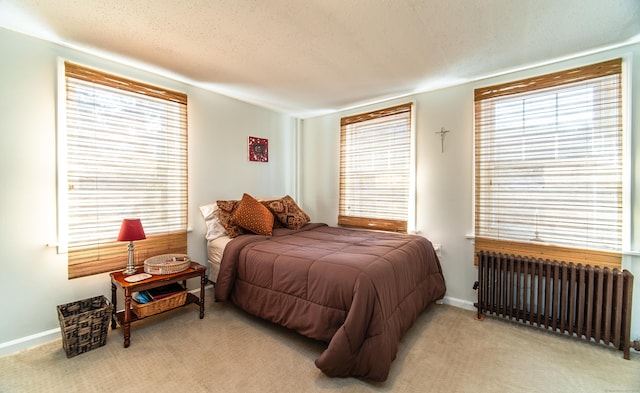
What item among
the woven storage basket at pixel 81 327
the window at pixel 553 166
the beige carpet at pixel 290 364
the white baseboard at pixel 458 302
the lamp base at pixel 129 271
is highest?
the window at pixel 553 166

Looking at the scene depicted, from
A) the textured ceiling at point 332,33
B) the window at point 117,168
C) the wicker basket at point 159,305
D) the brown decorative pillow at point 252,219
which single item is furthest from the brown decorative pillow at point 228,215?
the textured ceiling at point 332,33

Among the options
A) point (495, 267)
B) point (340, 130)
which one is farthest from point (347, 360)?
point (340, 130)

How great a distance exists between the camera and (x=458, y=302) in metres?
2.84

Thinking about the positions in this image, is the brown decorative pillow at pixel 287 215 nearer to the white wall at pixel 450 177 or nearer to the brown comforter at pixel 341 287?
the brown comforter at pixel 341 287

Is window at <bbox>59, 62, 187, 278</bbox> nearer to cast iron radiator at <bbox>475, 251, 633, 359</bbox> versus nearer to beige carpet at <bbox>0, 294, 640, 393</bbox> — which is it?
beige carpet at <bbox>0, 294, 640, 393</bbox>

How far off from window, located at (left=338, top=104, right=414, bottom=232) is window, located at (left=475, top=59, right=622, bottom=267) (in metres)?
0.77

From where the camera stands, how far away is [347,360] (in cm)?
166

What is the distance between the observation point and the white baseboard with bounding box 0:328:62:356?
193 centimetres

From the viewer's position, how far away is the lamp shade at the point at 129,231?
2154 millimetres

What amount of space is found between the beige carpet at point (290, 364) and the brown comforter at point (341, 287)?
189 mm

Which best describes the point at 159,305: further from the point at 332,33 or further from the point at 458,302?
the point at 458,302

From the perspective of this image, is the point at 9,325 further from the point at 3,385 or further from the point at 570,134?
the point at 570,134

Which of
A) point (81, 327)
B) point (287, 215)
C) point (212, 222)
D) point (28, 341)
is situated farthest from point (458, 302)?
point (28, 341)

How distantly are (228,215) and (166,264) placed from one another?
866mm
